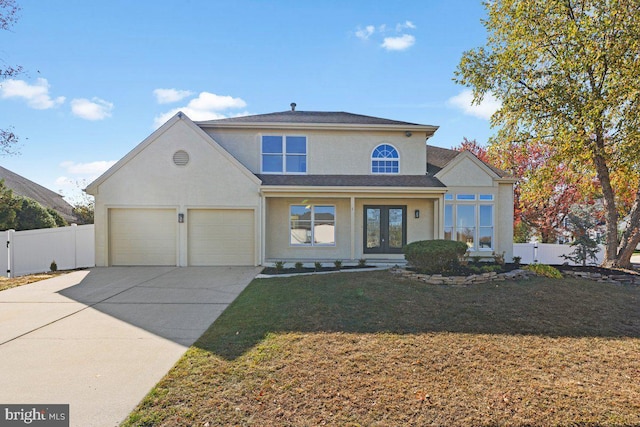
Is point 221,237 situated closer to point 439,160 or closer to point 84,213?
point 439,160

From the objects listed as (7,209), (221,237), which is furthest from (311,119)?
(7,209)

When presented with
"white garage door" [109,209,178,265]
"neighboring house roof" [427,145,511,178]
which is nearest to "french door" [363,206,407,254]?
"neighboring house roof" [427,145,511,178]

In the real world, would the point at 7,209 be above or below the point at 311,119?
below

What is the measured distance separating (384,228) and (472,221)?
3784 mm

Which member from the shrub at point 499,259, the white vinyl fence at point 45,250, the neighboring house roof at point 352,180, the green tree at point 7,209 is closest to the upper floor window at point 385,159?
the neighboring house roof at point 352,180

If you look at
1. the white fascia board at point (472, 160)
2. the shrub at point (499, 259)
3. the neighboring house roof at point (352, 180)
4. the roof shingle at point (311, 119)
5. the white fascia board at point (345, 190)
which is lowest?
the shrub at point (499, 259)

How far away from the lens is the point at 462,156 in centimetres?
1238

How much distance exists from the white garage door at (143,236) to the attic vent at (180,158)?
184 centimetres

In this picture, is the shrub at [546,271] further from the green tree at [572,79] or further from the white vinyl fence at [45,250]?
the white vinyl fence at [45,250]

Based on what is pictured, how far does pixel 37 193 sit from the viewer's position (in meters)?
24.1

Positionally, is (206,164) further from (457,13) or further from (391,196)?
(457,13)

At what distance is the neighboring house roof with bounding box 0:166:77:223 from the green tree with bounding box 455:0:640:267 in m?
28.4

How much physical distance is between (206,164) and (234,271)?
167 inches

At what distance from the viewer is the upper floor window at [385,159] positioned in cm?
1290
